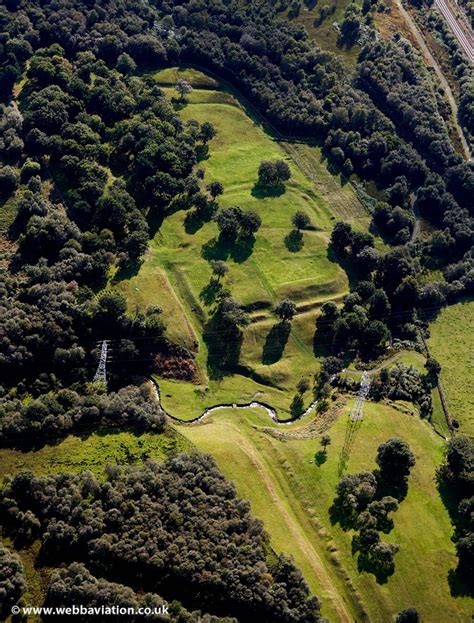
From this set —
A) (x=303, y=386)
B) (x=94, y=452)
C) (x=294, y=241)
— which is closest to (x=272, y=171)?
(x=294, y=241)

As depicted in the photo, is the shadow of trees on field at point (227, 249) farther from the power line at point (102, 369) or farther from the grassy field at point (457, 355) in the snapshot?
the grassy field at point (457, 355)

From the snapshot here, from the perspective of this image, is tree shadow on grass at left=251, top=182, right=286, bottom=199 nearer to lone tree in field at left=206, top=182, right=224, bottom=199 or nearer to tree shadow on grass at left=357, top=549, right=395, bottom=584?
lone tree in field at left=206, top=182, right=224, bottom=199

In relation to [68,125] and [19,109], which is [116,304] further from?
[19,109]

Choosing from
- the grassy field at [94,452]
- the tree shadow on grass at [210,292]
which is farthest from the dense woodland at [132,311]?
the tree shadow on grass at [210,292]

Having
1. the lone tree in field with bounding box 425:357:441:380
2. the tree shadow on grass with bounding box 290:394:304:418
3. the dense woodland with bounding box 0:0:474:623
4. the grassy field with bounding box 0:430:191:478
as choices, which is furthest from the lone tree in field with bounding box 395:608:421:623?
the lone tree in field with bounding box 425:357:441:380

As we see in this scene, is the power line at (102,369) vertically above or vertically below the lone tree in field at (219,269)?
below
